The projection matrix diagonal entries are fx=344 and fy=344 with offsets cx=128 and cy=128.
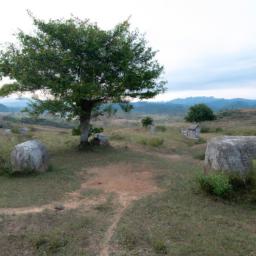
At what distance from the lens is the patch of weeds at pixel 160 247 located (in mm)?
8159

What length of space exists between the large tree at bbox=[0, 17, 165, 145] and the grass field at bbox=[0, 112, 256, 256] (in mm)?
5287

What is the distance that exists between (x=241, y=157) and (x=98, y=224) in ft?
18.3

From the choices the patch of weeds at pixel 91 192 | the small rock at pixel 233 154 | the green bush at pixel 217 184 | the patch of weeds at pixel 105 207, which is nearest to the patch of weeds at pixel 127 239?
the patch of weeds at pixel 105 207

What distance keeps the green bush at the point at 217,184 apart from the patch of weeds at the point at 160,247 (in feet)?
11.9

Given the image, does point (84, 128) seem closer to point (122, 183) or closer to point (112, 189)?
point (122, 183)

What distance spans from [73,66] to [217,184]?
1191 cm

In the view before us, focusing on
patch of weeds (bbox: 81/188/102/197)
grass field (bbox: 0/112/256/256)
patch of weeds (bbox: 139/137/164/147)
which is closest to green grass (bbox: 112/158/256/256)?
grass field (bbox: 0/112/256/256)

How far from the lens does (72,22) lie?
20469 millimetres

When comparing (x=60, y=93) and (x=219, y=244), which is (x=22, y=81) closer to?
(x=60, y=93)

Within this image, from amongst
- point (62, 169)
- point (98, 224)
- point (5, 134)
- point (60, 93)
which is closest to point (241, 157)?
point (98, 224)

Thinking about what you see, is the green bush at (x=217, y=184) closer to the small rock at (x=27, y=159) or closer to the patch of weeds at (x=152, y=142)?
the small rock at (x=27, y=159)

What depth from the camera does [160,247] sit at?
8.25 m

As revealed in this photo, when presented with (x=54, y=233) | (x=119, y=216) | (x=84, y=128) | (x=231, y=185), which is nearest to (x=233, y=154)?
(x=231, y=185)

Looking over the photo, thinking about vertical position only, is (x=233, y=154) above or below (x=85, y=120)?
below
